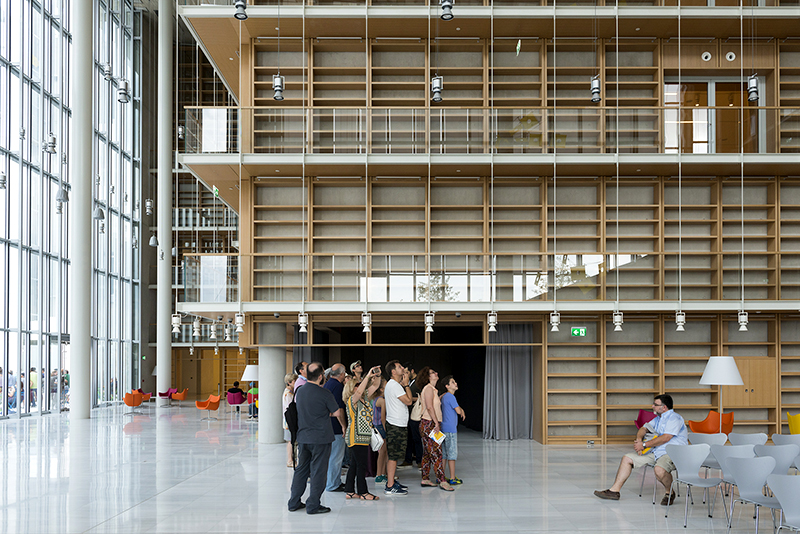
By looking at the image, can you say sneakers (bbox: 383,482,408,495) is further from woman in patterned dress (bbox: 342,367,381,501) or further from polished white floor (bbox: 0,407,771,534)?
woman in patterned dress (bbox: 342,367,381,501)

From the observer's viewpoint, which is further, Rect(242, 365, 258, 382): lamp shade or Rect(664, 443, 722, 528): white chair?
Rect(242, 365, 258, 382): lamp shade

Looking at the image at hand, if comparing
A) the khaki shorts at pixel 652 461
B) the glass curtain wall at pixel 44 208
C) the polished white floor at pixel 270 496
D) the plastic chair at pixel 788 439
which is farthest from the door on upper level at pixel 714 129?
the glass curtain wall at pixel 44 208

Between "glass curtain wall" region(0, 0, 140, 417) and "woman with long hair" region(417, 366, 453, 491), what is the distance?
9.84 metres

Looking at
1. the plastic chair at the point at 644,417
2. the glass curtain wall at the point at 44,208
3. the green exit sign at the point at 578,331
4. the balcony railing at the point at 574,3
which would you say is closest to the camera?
the plastic chair at the point at 644,417

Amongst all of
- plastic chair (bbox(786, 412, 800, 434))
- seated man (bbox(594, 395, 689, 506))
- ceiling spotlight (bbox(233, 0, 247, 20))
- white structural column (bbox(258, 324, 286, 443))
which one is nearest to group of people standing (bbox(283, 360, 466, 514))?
seated man (bbox(594, 395, 689, 506))

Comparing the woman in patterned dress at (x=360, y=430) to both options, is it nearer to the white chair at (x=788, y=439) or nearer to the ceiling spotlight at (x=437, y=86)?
the white chair at (x=788, y=439)

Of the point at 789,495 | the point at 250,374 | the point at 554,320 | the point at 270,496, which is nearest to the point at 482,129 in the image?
the point at 554,320

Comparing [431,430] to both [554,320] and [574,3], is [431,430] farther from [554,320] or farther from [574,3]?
[574,3]

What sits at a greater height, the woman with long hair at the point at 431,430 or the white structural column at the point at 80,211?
the white structural column at the point at 80,211

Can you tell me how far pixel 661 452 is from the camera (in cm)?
720

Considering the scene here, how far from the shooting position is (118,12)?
78.5 ft

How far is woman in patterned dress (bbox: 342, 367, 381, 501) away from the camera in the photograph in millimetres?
7102

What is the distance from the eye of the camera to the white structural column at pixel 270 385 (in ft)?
39.4

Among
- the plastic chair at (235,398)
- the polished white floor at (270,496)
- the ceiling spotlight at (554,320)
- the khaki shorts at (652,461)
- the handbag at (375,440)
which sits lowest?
the plastic chair at (235,398)
